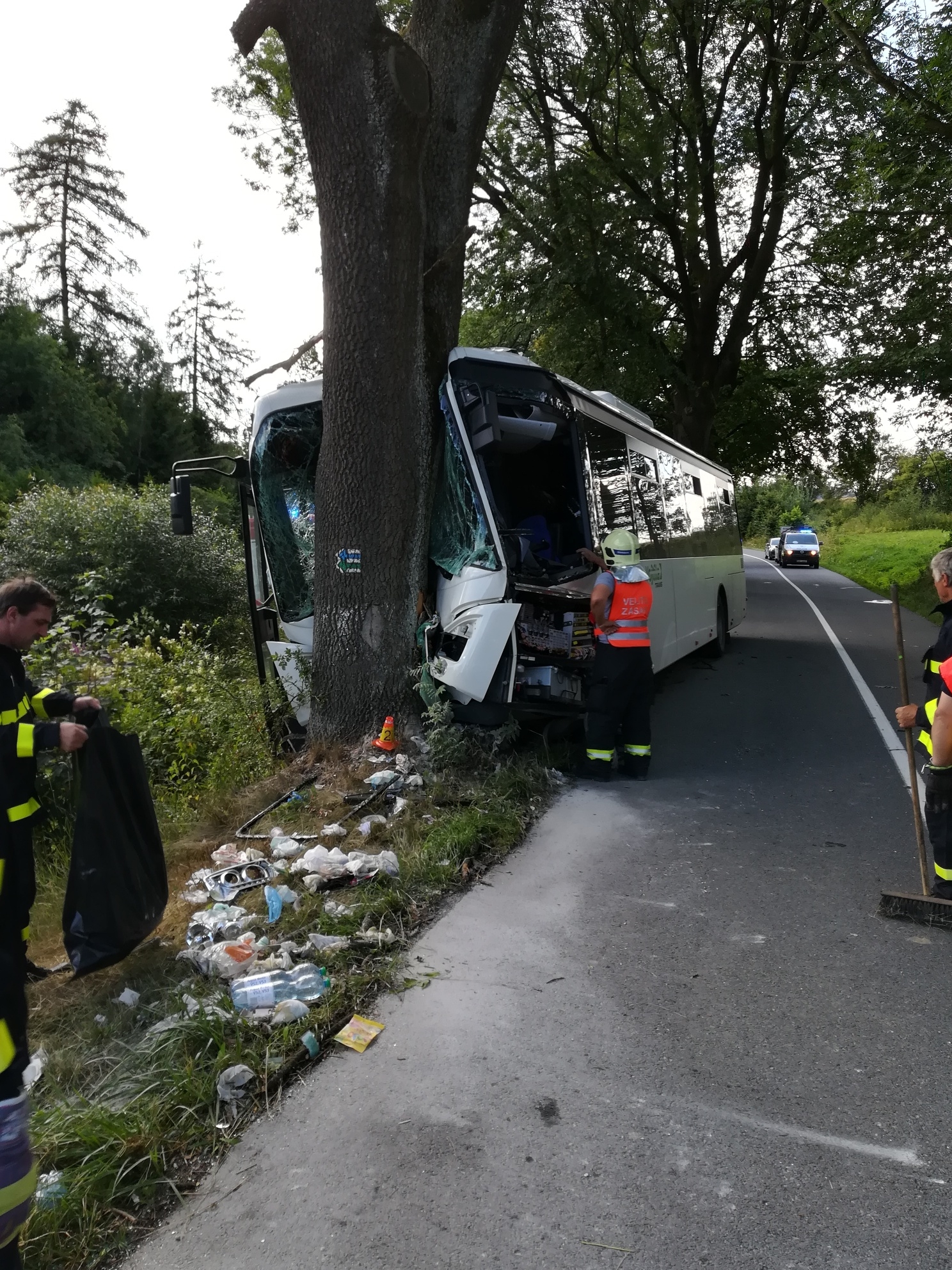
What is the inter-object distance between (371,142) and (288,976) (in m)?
5.55

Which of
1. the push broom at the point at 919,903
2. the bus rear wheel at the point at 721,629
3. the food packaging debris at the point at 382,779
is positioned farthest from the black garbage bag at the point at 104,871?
the bus rear wheel at the point at 721,629

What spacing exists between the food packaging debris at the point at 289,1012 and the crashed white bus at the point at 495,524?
3.05m

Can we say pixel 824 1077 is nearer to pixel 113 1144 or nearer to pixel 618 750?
pixel 113 1144

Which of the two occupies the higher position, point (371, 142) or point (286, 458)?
point (371, 142)

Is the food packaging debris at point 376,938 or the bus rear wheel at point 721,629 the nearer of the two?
the food packaging debris at point 376,938

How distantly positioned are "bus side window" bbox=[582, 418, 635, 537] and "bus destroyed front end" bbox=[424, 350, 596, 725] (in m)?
0.18

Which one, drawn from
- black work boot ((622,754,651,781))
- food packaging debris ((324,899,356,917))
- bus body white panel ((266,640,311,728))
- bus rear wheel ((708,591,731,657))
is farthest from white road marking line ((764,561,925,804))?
bus body white panel ((266,640,311,728))

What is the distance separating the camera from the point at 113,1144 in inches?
112

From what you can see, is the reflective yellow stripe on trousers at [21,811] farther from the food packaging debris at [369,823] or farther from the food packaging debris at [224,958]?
the food packaging debris at [369,823]

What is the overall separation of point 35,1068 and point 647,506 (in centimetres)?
717

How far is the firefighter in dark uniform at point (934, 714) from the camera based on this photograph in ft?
14.1

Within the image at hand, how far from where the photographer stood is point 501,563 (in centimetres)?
653

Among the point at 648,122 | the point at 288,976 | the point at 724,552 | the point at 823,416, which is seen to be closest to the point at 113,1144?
the point at 288,976

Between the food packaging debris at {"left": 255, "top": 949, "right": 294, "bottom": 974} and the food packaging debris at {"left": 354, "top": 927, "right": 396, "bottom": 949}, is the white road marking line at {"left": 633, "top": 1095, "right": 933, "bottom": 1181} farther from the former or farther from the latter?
the food packaging debris at {"left": 255, "top": 949, "right": 294, "bottom": 974}
